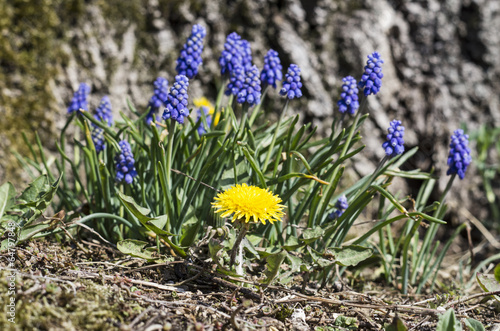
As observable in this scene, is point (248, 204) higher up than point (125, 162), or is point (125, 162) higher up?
point (125, 162)

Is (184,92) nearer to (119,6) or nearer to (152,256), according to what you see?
(152,256)

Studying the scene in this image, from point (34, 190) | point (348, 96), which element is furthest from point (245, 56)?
point (34, 190)

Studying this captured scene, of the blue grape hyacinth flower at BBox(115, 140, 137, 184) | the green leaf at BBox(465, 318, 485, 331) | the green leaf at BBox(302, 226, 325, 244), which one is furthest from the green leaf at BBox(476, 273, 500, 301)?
the blue grape hyacinth flower at BBox(115, 140, 137, 184)

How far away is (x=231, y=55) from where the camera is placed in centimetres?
288

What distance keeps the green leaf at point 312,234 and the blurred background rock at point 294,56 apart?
6.13ft

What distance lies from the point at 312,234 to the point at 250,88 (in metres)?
0.92

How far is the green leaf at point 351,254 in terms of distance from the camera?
2.49 metres

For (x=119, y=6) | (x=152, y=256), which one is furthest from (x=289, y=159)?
(x=119, y=6)

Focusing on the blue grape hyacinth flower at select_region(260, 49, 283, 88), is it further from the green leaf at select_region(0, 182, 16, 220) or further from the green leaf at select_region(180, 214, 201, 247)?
the green leaf at select_region(0, 182, 16, 220)

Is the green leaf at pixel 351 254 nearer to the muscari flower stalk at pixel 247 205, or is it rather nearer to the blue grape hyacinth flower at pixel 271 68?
the muscari flower stalk at pixel 247 205

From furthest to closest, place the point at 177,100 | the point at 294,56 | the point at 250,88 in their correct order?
1. the point at 294,56
2. the point at 250,88
3. the point at 177,100

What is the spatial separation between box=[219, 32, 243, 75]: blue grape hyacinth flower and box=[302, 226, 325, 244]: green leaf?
114 cm

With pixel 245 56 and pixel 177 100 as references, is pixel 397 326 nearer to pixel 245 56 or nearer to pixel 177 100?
pixel 177 100

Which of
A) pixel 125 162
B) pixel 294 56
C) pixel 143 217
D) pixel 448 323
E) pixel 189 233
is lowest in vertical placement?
pixel 448 323
